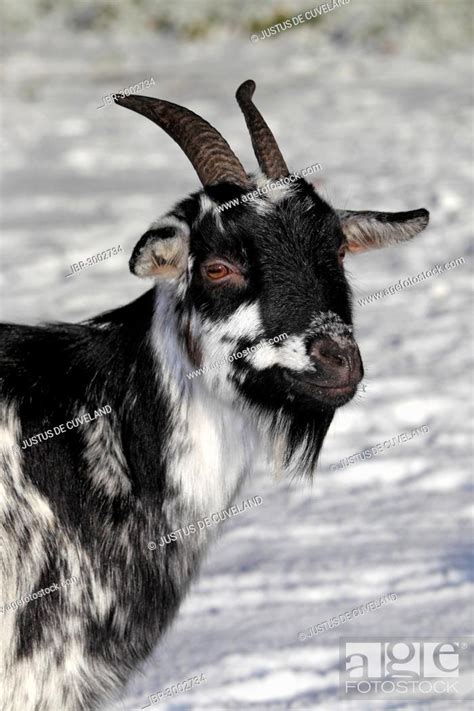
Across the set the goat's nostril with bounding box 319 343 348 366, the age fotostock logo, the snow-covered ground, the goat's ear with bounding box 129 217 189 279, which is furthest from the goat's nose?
the age fotostock logo

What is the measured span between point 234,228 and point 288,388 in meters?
0.50

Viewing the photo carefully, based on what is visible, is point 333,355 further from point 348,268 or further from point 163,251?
point 348,268

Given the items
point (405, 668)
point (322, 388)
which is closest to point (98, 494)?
point (322, 388)

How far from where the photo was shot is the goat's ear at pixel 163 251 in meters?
3.27

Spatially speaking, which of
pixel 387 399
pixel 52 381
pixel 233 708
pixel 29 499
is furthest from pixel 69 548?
pixel 387 399

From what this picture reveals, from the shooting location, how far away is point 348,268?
335 inches

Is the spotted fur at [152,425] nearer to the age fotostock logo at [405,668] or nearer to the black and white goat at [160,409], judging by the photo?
the black and white goat at [160,409]

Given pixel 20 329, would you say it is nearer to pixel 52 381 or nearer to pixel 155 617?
pixel 52 381

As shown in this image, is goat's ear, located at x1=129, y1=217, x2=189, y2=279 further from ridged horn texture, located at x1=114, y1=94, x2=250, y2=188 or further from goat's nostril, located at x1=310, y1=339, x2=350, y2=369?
goat's nostril, located at x1=310, y1=339, x2=350, y2=369

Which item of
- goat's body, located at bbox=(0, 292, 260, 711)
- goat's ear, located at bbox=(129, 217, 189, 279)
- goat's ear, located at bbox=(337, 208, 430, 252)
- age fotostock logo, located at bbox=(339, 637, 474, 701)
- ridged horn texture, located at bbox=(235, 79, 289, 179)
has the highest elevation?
ridged horn texture, located at bbox=(235, 79, 289, 179)

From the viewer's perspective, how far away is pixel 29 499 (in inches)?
132

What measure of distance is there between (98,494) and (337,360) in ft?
2.75

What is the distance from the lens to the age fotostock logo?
4.07 m

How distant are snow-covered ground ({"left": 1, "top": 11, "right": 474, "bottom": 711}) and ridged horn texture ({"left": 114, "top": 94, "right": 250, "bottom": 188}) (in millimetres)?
679
